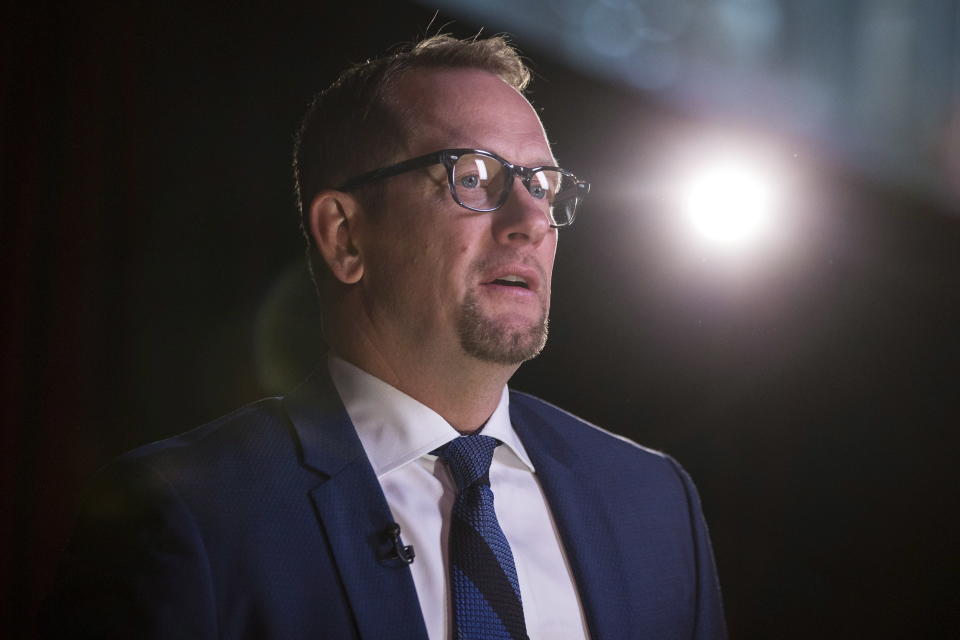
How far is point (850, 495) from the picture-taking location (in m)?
2.38

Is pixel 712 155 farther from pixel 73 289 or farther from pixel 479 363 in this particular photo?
pixel 73 289

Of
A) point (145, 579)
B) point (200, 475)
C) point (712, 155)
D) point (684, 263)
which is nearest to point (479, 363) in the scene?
point (200, 475)

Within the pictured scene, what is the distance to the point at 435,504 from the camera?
5.29 ft

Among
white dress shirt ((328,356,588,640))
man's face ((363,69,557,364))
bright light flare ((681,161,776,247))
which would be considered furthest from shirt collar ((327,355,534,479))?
bright light flare ((681,161,776,247))

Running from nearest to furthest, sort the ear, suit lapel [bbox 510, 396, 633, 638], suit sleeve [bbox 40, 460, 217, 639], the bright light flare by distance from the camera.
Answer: suit sleeve [bbox 40, 460, 217, 639] < suit lapel [bbox 510, 396, 633, 638] < the ear < the bright light flare

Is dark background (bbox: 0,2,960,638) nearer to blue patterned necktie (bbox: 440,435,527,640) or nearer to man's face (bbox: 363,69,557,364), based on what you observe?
man's face (bbox: 363,69,557,364)

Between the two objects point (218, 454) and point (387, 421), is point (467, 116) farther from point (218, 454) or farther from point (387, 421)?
point (218, 454)

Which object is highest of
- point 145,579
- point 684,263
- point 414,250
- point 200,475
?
point 684,263

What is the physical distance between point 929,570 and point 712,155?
150cm

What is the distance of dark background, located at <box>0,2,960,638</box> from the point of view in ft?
6.59

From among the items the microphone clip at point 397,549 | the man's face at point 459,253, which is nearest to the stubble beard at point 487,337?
the man's face at point 459,253

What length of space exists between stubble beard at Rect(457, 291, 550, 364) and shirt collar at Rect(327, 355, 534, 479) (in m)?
0.18

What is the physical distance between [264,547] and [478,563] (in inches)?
17.1

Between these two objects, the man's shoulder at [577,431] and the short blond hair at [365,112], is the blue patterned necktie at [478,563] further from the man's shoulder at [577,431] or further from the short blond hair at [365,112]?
the short blond hair at [365,112]
